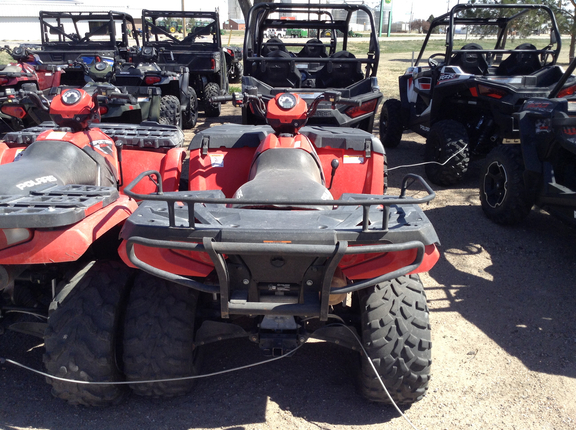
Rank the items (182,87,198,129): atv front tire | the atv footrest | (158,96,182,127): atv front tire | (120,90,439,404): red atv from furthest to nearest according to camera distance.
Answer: (182,87,198,129): atv front tire
(158,96,182,127): atv front tire
the atv footrest
(120,90,439,404): red atv

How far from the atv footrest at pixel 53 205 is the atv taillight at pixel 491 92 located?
4421 millimetres

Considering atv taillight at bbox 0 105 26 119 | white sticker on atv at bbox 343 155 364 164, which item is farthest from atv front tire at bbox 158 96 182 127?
white sticker on atv at bbox 343 155 364 164

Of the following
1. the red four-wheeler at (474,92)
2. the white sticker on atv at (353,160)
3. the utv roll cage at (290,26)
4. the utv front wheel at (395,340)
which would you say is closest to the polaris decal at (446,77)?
the red four-wheeler at (474,92)

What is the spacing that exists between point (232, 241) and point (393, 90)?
40.2 ft

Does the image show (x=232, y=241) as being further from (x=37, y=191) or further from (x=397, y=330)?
(x=37, y=191)

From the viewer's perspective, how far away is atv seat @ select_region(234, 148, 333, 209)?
7.79ft

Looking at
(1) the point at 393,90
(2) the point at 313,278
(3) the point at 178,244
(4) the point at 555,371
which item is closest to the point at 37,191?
(3) the point at 178,244

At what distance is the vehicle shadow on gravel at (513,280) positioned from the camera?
326 centimetres

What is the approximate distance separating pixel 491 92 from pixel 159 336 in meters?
4.66

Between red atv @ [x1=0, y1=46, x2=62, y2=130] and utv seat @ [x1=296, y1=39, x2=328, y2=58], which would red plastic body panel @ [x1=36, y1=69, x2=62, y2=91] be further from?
utv seat @ [x1=296, y1=39, x2=328, y2=58]

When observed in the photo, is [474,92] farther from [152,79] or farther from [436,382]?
[152,79]

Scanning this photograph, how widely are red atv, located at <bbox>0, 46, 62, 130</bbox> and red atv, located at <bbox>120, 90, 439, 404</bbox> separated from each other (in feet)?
18.5

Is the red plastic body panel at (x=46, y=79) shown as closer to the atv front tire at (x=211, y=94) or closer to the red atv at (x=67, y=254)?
the atv front tire at (x=211, y=94)

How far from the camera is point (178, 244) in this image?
1957 mm
